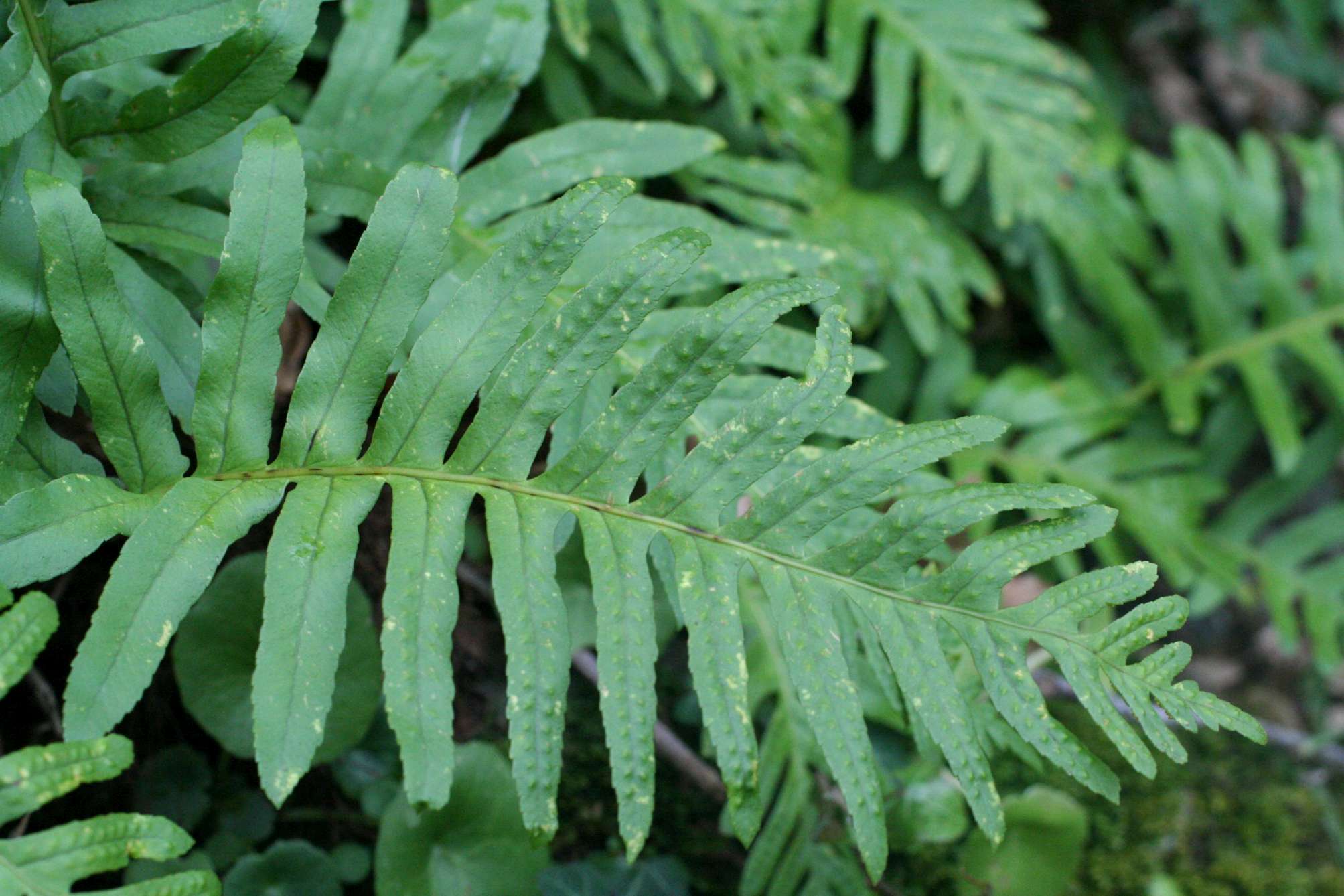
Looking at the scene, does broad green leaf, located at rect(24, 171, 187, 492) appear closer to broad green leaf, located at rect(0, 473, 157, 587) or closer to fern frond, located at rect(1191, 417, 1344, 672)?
broad green leaf, located at rect(0, 473, 157, 587)

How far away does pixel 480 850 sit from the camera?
1551 millimetres

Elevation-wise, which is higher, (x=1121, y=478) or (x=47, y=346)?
(x=47, y=346)

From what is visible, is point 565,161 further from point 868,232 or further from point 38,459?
point 868,232

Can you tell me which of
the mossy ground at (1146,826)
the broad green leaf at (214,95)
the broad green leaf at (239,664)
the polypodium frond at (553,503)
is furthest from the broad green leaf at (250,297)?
the mossy ground at (1146,826)

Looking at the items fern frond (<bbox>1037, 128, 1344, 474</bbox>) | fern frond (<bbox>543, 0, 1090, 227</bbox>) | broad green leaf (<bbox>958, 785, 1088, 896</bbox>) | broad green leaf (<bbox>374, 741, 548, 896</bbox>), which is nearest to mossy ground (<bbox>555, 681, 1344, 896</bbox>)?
broad green leaf (<bbox>958, 785, 1088, 896</bbox>)

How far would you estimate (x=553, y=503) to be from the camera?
119 cm

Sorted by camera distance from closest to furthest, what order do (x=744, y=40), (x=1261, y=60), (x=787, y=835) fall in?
1. (x=787, y=835)
2. (x=744, y=40)
3. (x=1261, y=60)

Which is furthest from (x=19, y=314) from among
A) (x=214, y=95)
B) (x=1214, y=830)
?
(x=1214, y=830)

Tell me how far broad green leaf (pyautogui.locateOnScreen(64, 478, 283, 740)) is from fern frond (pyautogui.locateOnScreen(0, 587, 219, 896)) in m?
0.03

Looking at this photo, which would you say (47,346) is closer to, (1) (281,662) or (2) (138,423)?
(2) (138,423)

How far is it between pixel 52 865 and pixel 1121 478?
2.61 metres

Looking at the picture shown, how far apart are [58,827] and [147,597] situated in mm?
217

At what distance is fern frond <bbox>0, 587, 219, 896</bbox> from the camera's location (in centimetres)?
91

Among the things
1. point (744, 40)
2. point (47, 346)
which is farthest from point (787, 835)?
point (744, 40)
